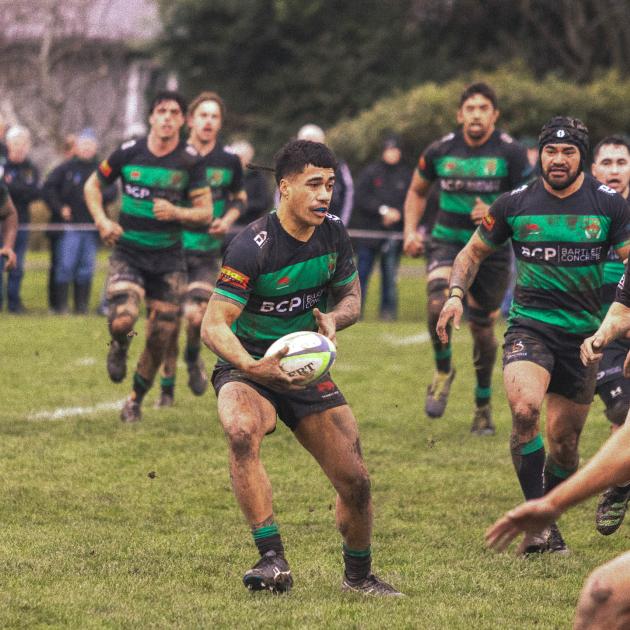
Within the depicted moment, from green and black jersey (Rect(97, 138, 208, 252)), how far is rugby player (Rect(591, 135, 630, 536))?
3313 mm

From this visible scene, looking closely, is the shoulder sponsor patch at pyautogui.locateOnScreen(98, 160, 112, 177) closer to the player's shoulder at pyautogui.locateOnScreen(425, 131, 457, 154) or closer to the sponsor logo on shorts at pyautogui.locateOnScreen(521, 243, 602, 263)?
the player's shoulder at pyautogui.locateOnScreen(425, 131, 457, 154)

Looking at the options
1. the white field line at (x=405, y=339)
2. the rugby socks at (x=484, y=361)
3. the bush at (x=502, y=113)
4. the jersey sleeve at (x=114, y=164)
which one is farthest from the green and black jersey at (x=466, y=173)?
the bush at (x=502, y=113)

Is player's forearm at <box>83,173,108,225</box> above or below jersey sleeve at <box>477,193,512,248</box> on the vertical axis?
below

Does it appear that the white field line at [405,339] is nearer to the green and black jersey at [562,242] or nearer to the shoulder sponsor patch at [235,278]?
the green and black jersey at [562,242]

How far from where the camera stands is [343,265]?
6660 mm

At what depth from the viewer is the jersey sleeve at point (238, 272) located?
627 centimetres

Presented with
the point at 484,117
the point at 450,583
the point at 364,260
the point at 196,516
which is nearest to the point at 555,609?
the point at 450,583

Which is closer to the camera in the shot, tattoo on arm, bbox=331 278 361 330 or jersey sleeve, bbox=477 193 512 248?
tattoo on arm, bbox=331 278 361 330

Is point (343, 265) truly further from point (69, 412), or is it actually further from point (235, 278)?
point (69, 412)

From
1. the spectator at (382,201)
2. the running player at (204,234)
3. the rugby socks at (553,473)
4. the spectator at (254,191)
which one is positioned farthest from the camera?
the spectator at (382,201)

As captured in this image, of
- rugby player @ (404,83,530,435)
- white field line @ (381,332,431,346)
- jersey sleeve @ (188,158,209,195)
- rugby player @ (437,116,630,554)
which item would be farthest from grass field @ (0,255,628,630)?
white field line @ (381,332,431,346)

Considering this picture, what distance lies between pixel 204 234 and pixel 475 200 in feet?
8.31

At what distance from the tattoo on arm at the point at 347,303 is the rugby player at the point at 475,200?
3.98m

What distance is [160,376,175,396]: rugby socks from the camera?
1184cm
